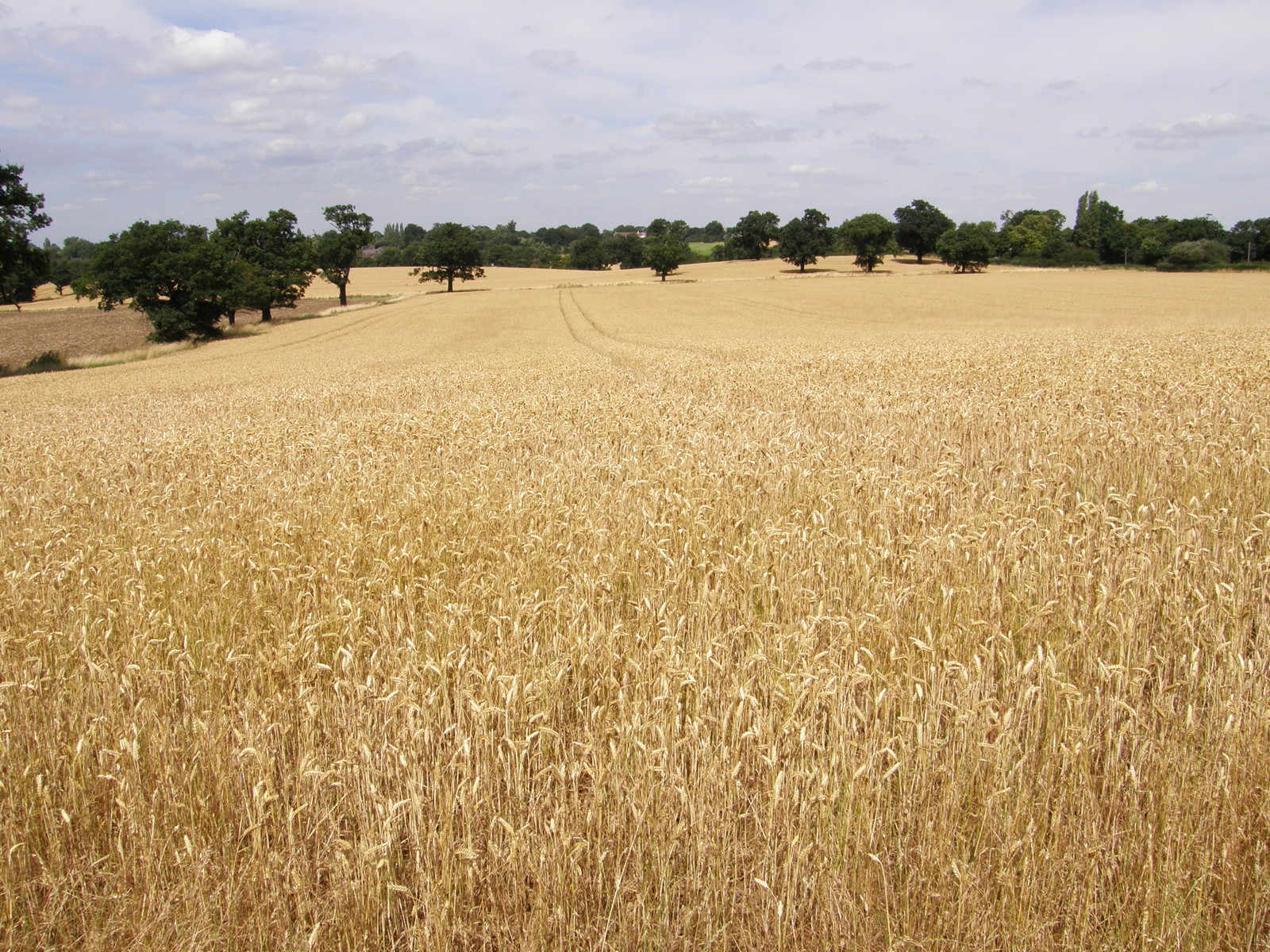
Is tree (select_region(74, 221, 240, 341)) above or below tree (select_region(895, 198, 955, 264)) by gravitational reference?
below

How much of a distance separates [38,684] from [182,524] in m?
2.83

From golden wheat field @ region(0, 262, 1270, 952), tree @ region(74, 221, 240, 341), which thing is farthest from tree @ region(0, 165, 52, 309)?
golden wheat field @ region(0, 262, 1270, 952)

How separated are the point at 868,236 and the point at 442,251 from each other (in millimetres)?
54935

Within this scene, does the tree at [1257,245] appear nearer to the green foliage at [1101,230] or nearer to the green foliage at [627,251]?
the green foliage at [1101,230]

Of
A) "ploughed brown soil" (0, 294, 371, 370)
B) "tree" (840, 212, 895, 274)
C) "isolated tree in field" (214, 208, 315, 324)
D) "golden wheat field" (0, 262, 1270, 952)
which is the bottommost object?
"golden wheat field" (0, 262, 1270, 952)

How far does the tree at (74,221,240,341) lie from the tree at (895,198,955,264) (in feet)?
306

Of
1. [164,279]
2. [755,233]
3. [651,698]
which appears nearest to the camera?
[651,698]

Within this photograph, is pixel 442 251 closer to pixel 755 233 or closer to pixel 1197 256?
pixel 755 233

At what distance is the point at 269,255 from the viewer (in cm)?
6169

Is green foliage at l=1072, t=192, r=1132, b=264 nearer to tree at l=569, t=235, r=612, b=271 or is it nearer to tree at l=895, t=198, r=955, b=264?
tree at l=895, t=198, r=955, b=264

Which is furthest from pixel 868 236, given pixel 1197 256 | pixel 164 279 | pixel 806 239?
pixel 164 279

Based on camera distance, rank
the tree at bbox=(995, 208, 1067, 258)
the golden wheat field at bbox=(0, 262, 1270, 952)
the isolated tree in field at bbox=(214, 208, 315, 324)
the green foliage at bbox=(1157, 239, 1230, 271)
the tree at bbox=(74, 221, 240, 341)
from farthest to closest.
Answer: the tree at bbox=(995, 208, 1067, 258), the green foliage at bbox=(1157, 239, 1230, 271), the isolated tree in field at bbox=(214, 208, 315, 324), the tree at bbox=(74, 221, 240, 341), the golden wheat field at bbox=(0, 262, 1270, 952)

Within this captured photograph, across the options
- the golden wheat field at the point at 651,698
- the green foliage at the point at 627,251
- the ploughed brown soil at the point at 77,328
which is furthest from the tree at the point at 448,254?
the golden wheat field at the point at 651,698

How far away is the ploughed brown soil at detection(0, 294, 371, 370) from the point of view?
158ft
